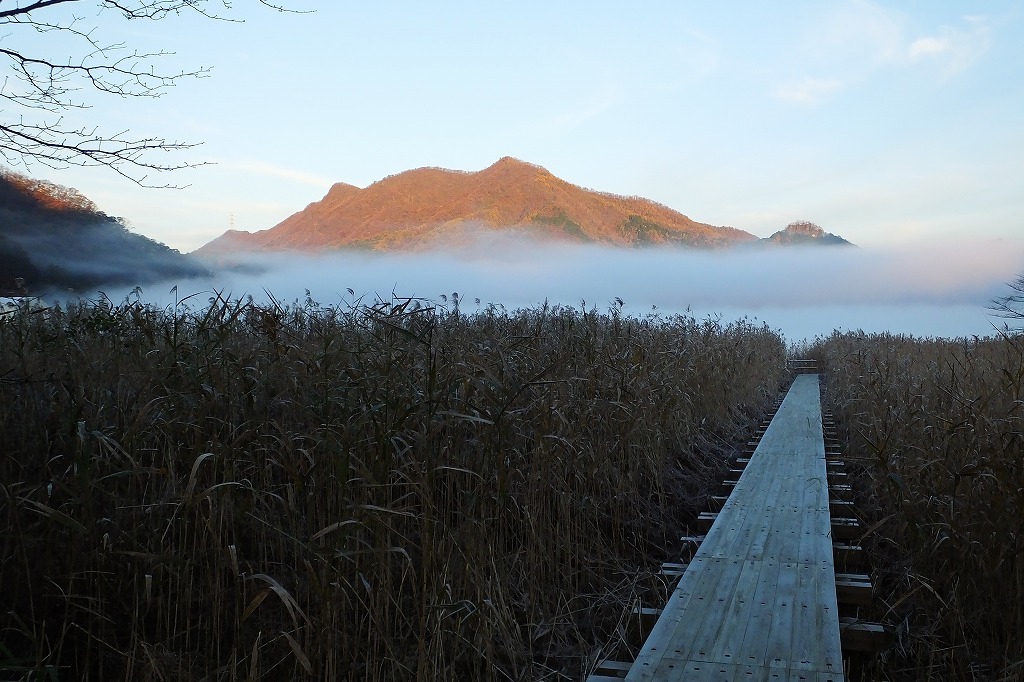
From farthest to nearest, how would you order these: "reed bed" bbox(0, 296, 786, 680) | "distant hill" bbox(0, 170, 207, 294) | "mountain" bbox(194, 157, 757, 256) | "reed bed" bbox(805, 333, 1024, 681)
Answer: "mountain" bbox(194, 157, 757, 256) → "distant hill" bbox(0, 170, 207, 294) → "reed bed" bbox(805, 333, 1024, 681) → "reed bed" bbox(0, 296, 786, 680)

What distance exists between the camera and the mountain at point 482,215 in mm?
86500

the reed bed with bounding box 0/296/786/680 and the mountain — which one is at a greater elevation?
the mountain

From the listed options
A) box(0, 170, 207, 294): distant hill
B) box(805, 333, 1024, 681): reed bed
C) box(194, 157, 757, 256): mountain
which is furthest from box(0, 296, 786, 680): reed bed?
box(194, 157, 757, 256): mountain

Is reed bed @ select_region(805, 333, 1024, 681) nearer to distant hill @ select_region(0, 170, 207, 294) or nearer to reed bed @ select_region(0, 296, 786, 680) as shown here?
reed bed @ select_region(0, 296, 786, 680)

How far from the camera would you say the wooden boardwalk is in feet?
7.59

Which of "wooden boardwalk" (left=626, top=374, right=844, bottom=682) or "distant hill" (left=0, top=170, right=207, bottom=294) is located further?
"distant hill" (left=0, top=170, right=207, bottom=294)

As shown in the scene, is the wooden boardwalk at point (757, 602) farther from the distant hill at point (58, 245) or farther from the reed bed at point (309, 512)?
the distant hill at point (58, 245)

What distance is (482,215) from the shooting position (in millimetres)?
94500

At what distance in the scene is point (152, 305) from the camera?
17.9 ft

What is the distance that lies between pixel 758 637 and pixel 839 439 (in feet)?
19.9

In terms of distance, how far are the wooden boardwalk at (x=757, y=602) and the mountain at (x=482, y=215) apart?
80.6m

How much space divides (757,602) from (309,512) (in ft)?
5.91

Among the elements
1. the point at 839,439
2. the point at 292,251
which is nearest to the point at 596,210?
the point at 292,251

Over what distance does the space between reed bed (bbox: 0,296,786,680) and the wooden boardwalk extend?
29cm
